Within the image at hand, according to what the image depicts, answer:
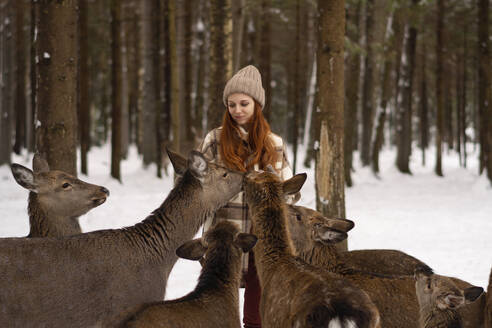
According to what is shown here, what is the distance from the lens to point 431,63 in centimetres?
3784

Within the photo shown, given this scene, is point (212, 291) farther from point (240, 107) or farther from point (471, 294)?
point (471, 294)

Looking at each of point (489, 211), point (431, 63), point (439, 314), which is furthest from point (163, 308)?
point (431, 63)

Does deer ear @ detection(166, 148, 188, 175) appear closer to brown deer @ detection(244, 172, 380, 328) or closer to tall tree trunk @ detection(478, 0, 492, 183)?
brown deer @ detection(244, 172, 380, 328)

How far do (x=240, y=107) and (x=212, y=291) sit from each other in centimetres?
205

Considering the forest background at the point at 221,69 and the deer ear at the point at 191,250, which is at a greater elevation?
the forest background at the point at 221,69

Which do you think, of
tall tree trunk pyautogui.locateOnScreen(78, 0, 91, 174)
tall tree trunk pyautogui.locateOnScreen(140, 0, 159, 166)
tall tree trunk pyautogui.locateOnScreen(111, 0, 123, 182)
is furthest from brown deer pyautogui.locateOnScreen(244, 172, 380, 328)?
tall tree trunk pyautogui.locateOnScreen(140, 0, 159, 166)

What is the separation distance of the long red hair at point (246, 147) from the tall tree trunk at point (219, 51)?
21.7 ft

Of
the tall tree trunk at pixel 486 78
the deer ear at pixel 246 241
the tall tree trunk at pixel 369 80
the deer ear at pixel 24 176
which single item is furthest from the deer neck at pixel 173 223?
the tall tree trunk at pixel 486 78

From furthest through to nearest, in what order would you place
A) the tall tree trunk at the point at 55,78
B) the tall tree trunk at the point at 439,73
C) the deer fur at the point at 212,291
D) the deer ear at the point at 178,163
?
the tall tree trunk at the point at 439,73
the tall tree trunk at the point at 55,78
the deer ear at the point at 178,163
the deer fur at the point at 212,291

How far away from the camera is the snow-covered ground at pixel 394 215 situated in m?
8.90

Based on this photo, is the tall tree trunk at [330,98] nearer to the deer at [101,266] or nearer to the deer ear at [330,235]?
the deer ear at [330,235]

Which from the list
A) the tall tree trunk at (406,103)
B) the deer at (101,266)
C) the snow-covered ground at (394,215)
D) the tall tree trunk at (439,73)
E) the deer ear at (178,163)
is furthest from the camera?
the tall tree trunk at (406,103)

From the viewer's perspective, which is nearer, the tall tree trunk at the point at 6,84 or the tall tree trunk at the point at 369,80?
the tall tree trunk at the point at 6,84

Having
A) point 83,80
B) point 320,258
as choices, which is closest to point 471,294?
point 320,258
